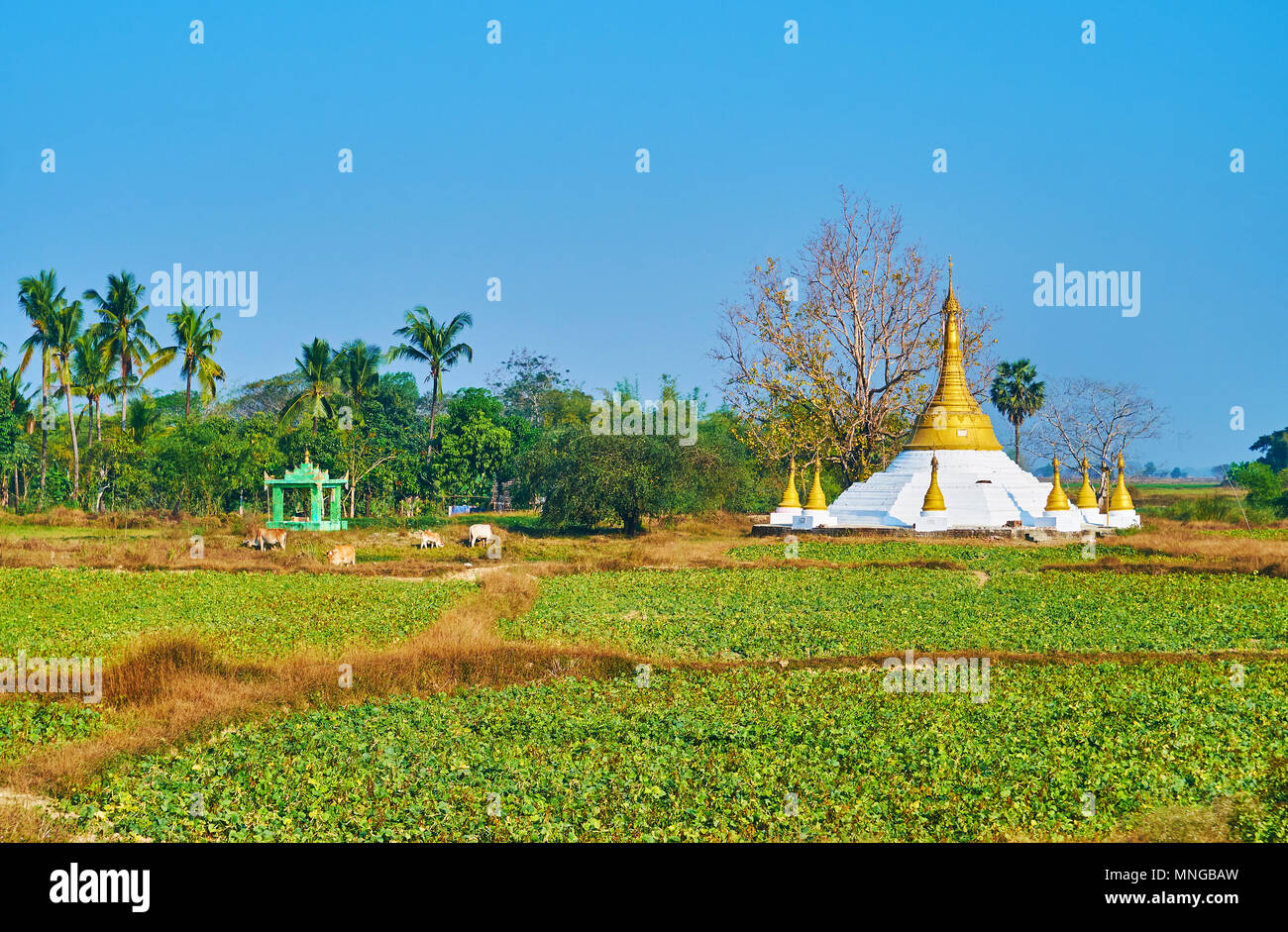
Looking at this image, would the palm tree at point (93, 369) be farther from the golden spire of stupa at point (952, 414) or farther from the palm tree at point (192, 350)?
the golden spire of stupa at point (952, 414)

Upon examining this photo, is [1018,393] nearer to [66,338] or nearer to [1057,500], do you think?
[1057,500]

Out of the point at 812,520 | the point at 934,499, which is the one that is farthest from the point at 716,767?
the point at 812,520

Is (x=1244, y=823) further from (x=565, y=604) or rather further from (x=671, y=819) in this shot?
(x=565, y=604)

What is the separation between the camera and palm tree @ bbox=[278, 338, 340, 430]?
5103cm

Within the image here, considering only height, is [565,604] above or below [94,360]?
below

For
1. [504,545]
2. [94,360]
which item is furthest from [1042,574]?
[94,360]

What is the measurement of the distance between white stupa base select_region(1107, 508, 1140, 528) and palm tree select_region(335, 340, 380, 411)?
3411 cm

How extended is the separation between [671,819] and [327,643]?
366 inches

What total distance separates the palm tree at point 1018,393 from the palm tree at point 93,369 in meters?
46.1

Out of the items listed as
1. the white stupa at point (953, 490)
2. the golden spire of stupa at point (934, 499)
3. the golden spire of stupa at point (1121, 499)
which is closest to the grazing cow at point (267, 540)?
the white stupa at point (953, 490)

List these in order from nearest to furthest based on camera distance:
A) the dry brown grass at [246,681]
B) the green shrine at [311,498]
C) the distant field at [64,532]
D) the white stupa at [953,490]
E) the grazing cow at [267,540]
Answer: the dry brown grass at [246,681], the grazing cow at [267,540], the distant field at [64,532], the white stupa at [953,490], the green shrine at [311,498]

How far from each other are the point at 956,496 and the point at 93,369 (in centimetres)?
3662

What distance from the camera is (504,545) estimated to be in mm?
34812

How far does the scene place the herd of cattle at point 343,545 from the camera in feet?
95.7
